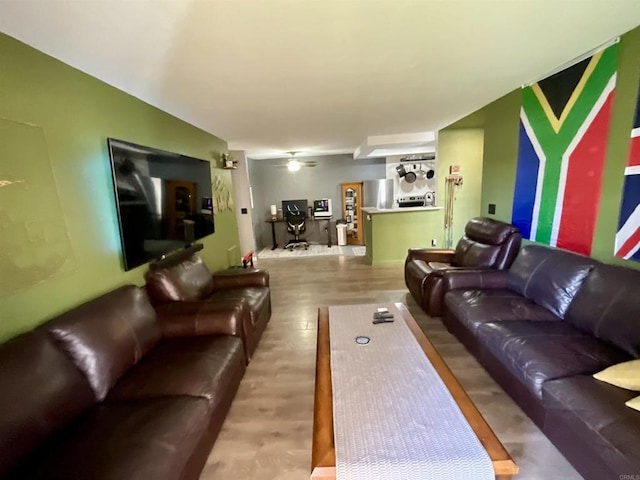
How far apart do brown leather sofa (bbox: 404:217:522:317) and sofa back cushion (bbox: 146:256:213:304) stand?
2248 millimetres

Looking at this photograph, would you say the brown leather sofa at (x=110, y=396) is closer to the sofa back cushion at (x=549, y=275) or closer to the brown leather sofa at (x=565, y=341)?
the brown leather sofa at (x=565, y=341)

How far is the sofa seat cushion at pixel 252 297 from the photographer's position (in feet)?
8.39

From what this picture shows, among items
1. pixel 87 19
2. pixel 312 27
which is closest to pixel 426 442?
pixel 312 27

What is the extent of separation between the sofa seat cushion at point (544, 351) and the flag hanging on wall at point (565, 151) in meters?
0.85

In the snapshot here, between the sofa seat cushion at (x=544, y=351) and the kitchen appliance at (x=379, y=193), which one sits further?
the kitchen appliance at (x=379, y=193)

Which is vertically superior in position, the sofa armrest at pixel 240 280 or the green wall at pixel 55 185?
the green wall at pixel 55 185

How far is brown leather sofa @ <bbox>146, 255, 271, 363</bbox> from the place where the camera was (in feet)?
7.19

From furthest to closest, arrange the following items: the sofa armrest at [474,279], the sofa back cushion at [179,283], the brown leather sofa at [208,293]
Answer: the sofa armrest at [474,279] → the sofa back cushion at [179,283] → the brown leather sofa at [208,293]

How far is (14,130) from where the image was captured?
1.45 metres

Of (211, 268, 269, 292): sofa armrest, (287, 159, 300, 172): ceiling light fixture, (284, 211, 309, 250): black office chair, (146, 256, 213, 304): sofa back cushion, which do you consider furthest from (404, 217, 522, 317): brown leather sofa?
(287, 159, 300, 172): ceiling light fixture

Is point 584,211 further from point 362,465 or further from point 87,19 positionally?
point 87,19

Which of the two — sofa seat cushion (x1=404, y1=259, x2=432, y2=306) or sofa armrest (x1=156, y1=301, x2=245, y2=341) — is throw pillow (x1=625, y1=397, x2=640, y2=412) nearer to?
sofa seat cushion (x1=404, y1=259, x2=432, y2=306)

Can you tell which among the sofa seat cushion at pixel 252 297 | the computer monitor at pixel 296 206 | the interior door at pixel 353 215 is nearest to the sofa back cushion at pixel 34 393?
the sofa seat cushion at pixel 252 297

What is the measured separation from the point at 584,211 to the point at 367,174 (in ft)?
19.1
